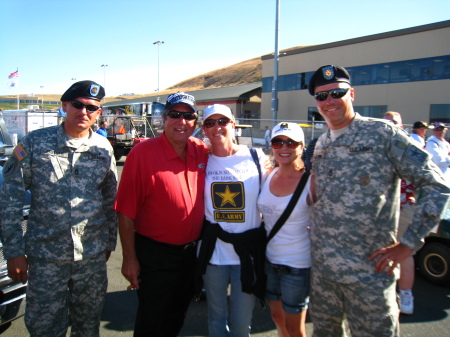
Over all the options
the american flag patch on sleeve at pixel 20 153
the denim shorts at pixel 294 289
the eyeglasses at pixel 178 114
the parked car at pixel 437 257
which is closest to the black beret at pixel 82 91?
the american flag patch on sleeve at pixel 20 153

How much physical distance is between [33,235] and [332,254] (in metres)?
2.04

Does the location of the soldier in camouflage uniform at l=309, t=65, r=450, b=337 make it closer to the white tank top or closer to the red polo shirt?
the white tank top

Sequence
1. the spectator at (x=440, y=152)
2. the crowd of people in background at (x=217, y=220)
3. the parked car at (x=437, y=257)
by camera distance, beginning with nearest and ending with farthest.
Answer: the crowd of people in background at (x=217, y=220), the parked car at (x=437, y=257), the spectator at (x=440, y=152)

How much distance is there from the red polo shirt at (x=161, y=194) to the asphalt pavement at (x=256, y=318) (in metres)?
1.30

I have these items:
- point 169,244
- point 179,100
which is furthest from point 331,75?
point 169,244

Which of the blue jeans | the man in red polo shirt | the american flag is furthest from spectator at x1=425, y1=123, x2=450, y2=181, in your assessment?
the american flag

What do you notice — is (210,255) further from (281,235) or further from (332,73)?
(332,73)

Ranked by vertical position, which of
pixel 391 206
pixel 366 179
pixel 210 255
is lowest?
pixel 210 255

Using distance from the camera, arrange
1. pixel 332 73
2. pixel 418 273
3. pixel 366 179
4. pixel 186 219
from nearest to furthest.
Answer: pixel 366 179 < pixel 332 73 < pixel 186 219 < pixel 418 273

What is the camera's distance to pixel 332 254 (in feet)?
6.91

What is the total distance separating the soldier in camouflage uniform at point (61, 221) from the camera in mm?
2215

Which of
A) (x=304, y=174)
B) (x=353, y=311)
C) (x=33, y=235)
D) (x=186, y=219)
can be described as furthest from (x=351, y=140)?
(x=33, y=235)

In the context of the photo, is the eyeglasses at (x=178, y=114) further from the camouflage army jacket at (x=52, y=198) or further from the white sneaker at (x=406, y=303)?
the white sneaker at (x=406, y=303)

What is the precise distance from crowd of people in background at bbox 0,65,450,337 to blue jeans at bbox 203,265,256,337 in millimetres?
10
